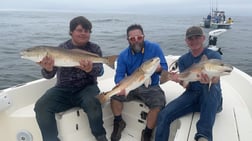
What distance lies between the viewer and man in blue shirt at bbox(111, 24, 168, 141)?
13.4 feet

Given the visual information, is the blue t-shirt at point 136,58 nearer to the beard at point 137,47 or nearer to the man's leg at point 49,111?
the beard at point 137,47

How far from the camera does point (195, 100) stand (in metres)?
3.77

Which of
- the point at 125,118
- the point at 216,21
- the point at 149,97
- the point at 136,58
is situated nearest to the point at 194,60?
the point at 149,97

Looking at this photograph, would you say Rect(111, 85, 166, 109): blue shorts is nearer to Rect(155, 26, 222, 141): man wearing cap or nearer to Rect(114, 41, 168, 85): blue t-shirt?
Rect(114, 41, 168, 85): blue t-shirt

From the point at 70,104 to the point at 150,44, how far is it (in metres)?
1.41

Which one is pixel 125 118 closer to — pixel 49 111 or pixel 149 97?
pixel 149 97

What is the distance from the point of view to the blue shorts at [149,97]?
406 centimetres

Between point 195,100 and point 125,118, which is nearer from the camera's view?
point 195,100

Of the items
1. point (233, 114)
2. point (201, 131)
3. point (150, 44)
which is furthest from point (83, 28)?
point (233, 114)

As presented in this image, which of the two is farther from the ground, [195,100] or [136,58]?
[136,58]

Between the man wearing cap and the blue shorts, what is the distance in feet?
0.91

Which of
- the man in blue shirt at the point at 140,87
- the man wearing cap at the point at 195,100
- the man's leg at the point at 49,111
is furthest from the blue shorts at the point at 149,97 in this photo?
the man's leg at the point at 49,111

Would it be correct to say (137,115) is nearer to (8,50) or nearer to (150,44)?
(150,44)

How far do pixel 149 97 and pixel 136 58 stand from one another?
0.62 m
